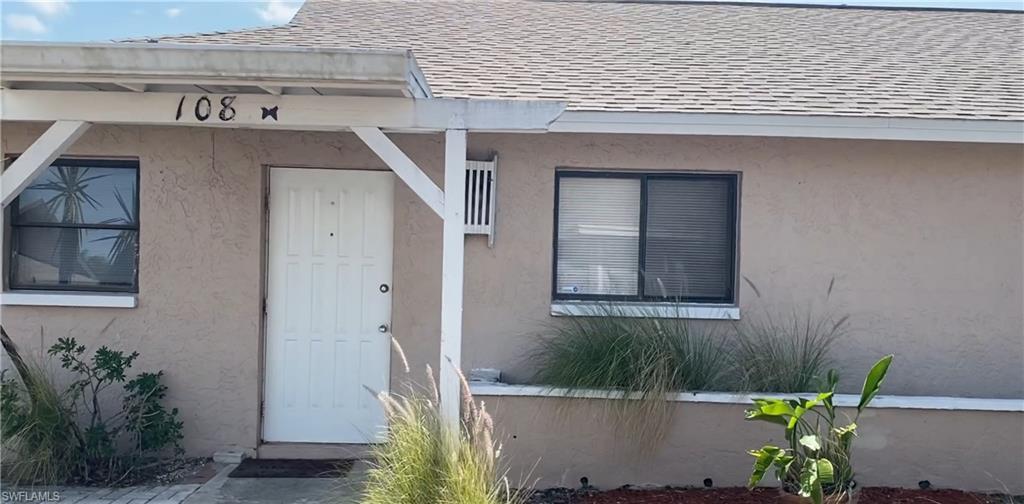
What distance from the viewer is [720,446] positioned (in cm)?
595

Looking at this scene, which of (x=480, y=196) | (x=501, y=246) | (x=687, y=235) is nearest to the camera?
(x=480, y=196)

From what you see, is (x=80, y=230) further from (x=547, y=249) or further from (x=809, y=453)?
(x=809, y=453)

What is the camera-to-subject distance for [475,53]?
7.91m

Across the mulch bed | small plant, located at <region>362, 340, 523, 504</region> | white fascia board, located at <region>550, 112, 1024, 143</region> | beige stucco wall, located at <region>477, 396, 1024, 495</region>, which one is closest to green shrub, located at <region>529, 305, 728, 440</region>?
beige stucco wall, located at <region>477, 396, 1024, 495</region>

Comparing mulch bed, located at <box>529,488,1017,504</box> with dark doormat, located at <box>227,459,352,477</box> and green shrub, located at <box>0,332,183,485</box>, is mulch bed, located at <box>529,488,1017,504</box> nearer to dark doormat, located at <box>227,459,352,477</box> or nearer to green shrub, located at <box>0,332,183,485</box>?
dark doormat, located at <box>227,459,352,477</box>

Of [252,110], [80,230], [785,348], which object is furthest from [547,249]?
[80,230]

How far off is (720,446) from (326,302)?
10.8 ft

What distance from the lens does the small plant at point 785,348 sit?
243 inches

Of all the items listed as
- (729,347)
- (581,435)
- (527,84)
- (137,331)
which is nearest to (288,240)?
(137,331)

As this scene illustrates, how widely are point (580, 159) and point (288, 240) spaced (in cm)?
248

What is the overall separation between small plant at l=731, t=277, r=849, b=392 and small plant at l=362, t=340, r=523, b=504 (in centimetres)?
237

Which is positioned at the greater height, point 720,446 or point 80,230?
point 80,230

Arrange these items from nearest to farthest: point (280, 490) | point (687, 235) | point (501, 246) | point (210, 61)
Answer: point (210, 61) → point (280, 490) → point (501, 246) → point (687, 235)

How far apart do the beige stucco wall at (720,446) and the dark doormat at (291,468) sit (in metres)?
1.46
